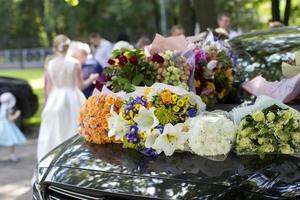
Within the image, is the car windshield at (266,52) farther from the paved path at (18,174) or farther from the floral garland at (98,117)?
the paved path at (18,174)

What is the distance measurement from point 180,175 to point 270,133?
23.0 inches

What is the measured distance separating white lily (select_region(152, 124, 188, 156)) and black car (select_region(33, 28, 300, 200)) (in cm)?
4

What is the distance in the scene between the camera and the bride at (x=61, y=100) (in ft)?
22.9

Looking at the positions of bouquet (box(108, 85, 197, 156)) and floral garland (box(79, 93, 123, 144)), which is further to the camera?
floral garland (box(79, 93, 123, 144))

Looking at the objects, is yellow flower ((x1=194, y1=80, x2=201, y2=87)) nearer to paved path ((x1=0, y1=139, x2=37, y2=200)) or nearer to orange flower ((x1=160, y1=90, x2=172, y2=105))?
orange flower ((x1=160, y1=90, x2=172, y2=105))

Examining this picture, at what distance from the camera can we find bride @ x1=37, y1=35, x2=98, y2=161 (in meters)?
6.98

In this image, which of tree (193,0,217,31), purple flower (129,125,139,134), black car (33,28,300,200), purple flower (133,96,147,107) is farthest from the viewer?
tree (193,0,217,31)

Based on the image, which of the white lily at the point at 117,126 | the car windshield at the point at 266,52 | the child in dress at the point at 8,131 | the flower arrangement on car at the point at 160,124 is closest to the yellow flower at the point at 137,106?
the flower arrangement on car at the point at 160,124

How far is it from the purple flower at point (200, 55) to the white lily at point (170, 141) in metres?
1.70

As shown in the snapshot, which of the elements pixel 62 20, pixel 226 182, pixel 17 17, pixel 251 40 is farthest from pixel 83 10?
pixel 226 182

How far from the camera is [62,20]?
48.2 m

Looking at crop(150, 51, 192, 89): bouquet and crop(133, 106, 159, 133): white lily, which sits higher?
crop(150, 51, 192, 89): bouquet

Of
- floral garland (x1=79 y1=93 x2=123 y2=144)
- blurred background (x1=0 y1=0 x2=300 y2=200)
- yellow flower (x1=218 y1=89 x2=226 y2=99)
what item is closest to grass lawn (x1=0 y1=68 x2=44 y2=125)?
blurred background (x1=0 y1=0 x2=300 y2=200)

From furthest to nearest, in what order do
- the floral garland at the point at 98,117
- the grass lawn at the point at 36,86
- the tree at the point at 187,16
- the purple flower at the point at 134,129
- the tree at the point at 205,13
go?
the tree at the point at 187,16, the grass lawn at the point at 36,86, the tree at the point at 205,13, the floral garland at the point at 98,117, the purple flower at the point at 134,129
